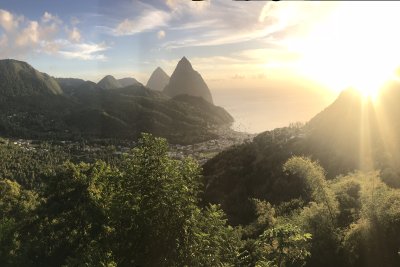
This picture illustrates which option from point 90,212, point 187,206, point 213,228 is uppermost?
point 187,206

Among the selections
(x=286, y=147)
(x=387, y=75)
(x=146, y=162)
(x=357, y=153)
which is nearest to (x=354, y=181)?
(x=357, y=153)

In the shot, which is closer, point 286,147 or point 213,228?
point 213,228

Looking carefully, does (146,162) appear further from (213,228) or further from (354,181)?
(354,181)

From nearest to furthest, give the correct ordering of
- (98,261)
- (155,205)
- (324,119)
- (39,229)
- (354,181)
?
1. (155,205)
2. (98,261)
3. (39,229)
4. (354,181)
5. (324,119)

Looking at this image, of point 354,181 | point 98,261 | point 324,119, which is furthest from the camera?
point 324,119

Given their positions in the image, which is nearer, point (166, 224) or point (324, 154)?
point (166, 224)

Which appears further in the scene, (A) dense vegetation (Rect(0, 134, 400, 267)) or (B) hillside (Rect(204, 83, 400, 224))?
(B) hillside (Rect(204, 83, 400, 224))

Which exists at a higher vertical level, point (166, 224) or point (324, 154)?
point (166, 224)

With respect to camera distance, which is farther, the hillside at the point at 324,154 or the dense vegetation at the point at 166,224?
the hillside at the point at 324,154
